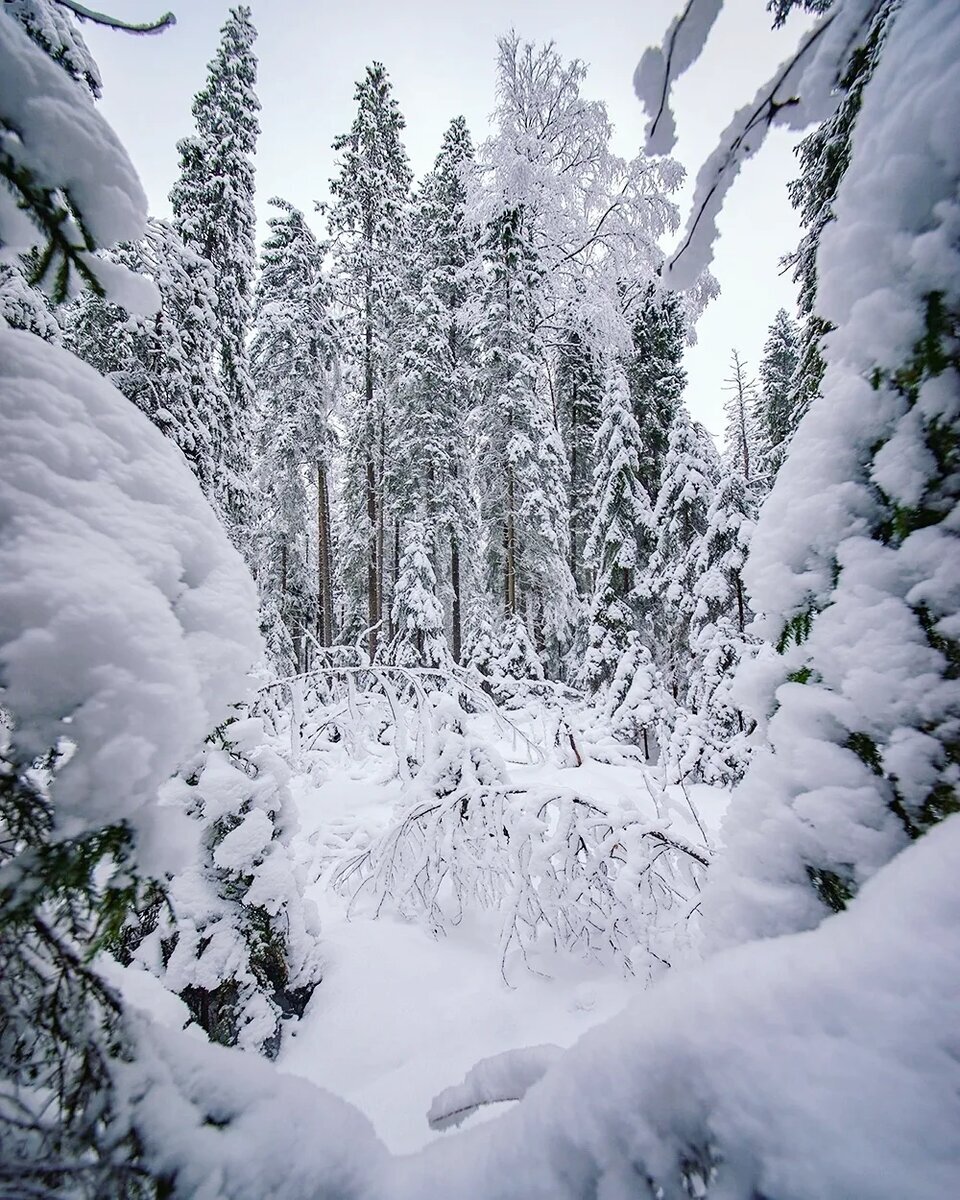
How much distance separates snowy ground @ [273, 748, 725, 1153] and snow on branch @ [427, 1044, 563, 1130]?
67.3 inches

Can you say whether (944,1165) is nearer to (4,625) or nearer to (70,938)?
(70,938)

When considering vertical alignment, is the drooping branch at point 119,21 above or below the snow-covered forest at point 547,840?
above

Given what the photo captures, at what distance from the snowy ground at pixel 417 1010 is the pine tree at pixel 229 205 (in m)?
8.62

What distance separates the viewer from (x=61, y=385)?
0.87m

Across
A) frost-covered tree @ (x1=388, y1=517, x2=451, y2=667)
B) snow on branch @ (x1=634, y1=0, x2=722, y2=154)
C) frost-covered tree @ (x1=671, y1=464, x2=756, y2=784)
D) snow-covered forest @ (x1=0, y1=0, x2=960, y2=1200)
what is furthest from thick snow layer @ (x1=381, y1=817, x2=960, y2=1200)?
frost-covered tree @ (x1=388, y1=517, x2=451, y2=667)

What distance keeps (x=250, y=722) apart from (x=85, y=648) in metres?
2.52

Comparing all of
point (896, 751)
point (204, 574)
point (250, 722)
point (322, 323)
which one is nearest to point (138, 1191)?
point (204, 574)

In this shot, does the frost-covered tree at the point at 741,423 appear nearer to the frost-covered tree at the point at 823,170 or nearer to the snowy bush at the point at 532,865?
the frost-covered tree at the point at 823,170

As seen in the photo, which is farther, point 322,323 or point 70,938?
point 322,323

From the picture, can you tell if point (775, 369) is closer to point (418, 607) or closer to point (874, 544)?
point (418, 607)

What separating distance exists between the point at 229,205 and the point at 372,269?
20.6 ft

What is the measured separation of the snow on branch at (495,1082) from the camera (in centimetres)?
85

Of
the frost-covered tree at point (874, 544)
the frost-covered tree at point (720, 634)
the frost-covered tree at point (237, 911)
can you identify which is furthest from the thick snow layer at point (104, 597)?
the frost-covered tree at point (720, 634)

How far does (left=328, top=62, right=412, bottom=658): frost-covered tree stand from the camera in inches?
620
